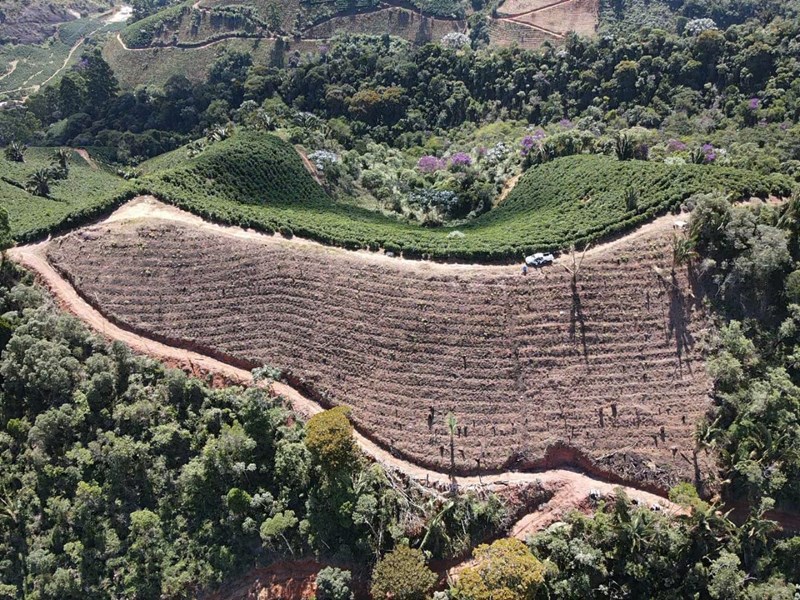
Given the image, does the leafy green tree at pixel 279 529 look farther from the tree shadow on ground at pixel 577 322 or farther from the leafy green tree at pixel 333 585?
the tree shadow on ground at pixel 577 322

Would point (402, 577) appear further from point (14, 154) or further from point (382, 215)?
point (14, 154)

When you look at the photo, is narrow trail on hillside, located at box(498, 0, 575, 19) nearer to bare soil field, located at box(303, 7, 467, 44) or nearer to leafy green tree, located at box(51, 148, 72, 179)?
bare soil field, located at box(303, 7, 467, 44)

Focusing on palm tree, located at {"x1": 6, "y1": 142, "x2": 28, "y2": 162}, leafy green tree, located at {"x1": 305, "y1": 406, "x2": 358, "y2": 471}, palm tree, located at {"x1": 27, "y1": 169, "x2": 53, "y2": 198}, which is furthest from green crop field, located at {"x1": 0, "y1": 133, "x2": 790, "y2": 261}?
leafy green tree, located at {"x1": 305, "y1": 406, "x2": 358, "y2": 471}

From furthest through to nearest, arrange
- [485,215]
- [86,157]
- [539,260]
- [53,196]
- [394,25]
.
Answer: [394,25] → [86,157] → [53,196] → [485,215] → [539,260]

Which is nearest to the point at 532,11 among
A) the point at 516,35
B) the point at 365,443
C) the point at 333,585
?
the point at 516,35

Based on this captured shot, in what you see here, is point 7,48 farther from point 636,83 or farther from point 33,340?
point 636,83

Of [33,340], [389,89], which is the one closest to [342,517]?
[33,340]

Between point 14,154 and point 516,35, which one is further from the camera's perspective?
point 516,35
